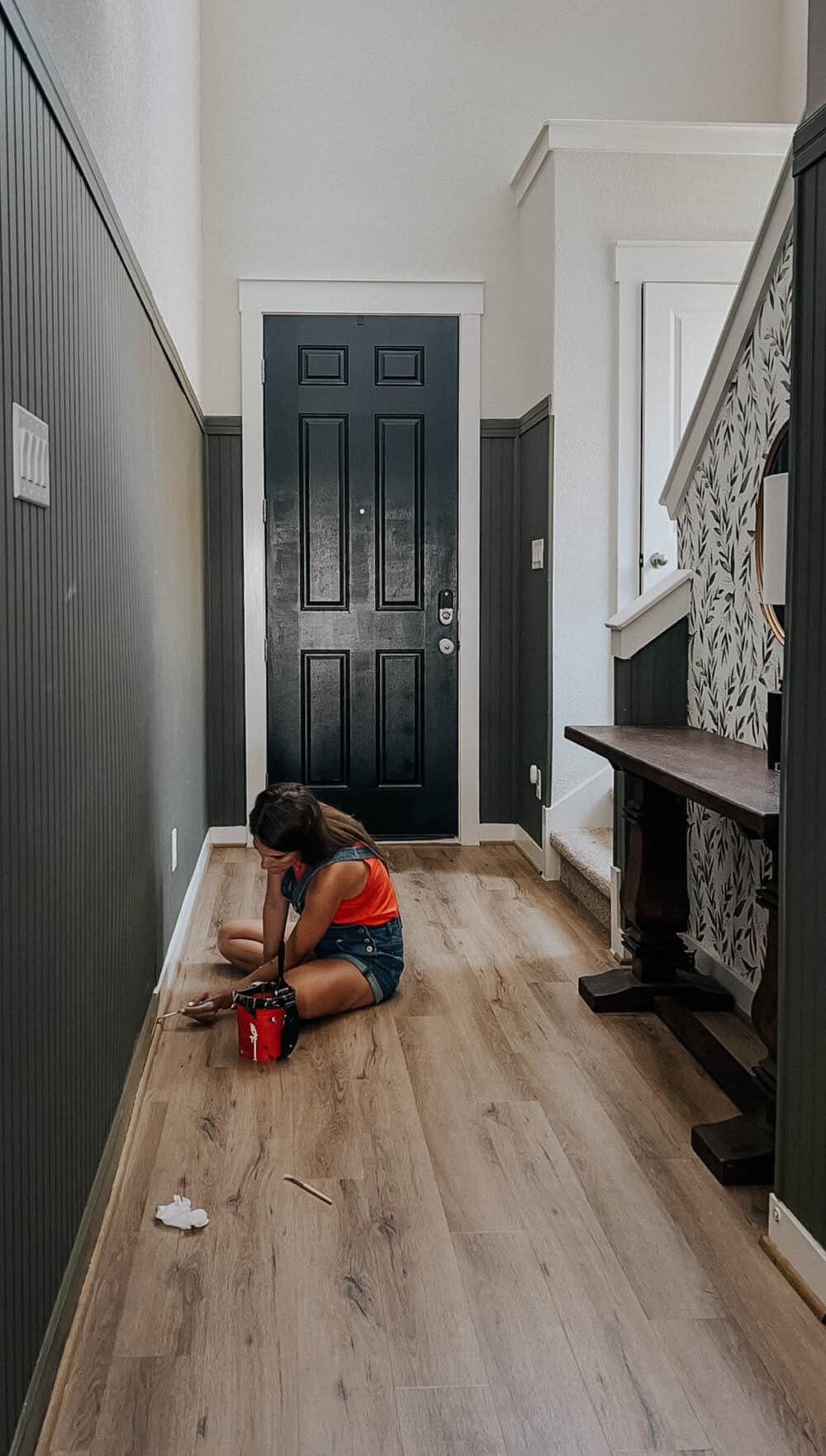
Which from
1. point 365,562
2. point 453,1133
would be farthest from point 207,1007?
point 365,562

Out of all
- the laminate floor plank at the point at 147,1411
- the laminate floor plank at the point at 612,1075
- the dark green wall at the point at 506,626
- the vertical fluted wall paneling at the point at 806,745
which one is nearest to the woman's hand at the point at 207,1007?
the laminate floor plank at the point at 612,1075

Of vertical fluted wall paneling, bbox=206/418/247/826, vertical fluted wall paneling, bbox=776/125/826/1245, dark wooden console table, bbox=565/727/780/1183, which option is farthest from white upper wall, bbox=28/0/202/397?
dark wooden console table, bbox=565/727/780/1183

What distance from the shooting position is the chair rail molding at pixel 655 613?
12.5 ft

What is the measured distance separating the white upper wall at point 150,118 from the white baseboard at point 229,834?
196 centimetres

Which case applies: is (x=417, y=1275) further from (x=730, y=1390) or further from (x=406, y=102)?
(x=406, y=102)

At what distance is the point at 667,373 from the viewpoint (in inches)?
204

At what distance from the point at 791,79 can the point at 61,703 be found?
203 inches

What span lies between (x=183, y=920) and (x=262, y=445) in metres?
2.45

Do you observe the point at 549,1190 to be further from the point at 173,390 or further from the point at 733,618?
the point at 173,390

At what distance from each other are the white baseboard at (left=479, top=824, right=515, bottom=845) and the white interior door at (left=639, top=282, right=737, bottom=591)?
55.0 inches

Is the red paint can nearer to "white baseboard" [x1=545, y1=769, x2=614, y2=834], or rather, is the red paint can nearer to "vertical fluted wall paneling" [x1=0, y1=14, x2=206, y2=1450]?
"vertical fluted wall paneling" [x1=0, y1=14, x2=206, y2=1450]

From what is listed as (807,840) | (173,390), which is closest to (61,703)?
(807,840)

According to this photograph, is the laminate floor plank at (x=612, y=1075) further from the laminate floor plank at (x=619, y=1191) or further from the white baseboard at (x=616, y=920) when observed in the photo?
the white baseboard at (x=616, y=920)

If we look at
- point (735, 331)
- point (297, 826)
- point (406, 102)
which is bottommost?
point (297, 826)
